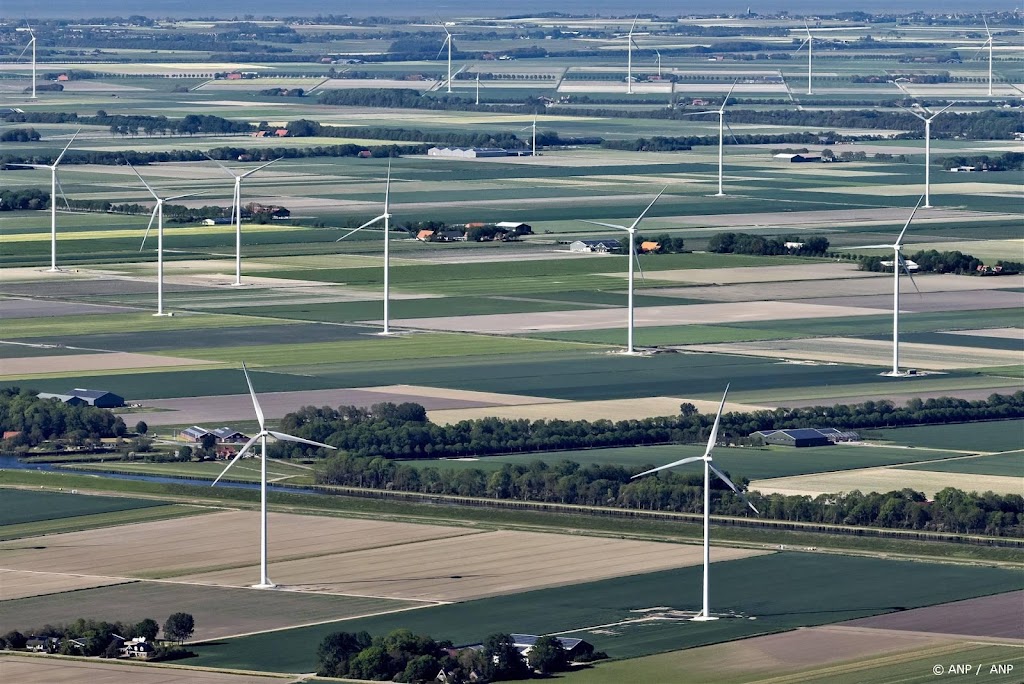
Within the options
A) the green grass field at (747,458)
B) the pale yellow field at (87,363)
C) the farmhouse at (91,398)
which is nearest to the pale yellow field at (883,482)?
the green grass field at (747,458)

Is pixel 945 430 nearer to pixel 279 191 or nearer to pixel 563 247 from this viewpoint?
pixel 563 247

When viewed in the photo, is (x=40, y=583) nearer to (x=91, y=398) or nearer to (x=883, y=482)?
(x=883, y=482)

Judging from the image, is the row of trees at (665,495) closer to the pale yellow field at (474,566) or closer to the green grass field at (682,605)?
the green grass field at (682,605)

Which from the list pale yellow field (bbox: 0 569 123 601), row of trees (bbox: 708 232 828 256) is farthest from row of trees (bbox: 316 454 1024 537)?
row of trees (bbox: 708 232 828 256)

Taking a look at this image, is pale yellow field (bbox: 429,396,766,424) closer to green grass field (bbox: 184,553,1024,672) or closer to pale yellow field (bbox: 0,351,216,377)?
pale yellow field (bbox: 0,351,216,377)

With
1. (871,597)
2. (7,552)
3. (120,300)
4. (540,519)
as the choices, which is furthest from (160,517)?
(120,300)
